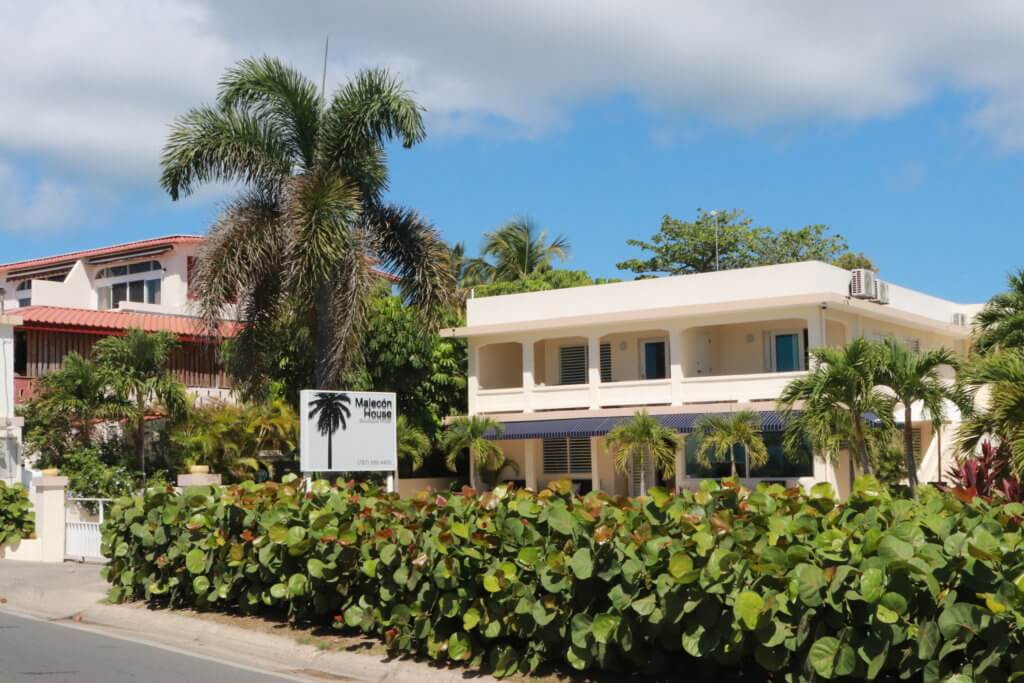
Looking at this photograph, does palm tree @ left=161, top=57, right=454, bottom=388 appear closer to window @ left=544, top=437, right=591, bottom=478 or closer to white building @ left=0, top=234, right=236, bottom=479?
white building @ left=0, top=234, right=236, bottom=479

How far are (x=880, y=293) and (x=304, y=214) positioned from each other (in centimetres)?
1707

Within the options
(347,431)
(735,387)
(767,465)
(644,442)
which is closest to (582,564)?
(347,431)

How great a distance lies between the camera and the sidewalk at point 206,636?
9406 millimetres

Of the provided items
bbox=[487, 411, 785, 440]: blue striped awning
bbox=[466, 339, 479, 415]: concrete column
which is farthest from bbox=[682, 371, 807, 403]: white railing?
bbox=[466, 339, 479, 415]: concrete column

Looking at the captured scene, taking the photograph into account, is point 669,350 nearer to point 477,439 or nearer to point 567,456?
point 567,456

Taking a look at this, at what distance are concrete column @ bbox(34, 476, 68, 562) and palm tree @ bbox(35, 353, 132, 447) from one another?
630cm

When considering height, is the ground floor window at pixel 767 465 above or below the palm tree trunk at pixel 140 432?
Result: below

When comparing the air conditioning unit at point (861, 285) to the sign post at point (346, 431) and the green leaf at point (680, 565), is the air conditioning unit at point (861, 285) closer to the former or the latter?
the sign post at point (346, 431)

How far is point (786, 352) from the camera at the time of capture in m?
32.4

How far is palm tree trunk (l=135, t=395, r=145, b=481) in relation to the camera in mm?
27172

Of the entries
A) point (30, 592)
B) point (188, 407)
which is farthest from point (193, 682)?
point (188, 407)

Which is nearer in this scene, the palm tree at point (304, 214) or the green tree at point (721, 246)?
the palm tree at point (304, 214)

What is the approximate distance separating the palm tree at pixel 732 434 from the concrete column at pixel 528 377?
21.0 feet

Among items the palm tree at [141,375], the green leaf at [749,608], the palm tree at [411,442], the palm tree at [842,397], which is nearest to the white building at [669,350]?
the palm tree at [411,442]
